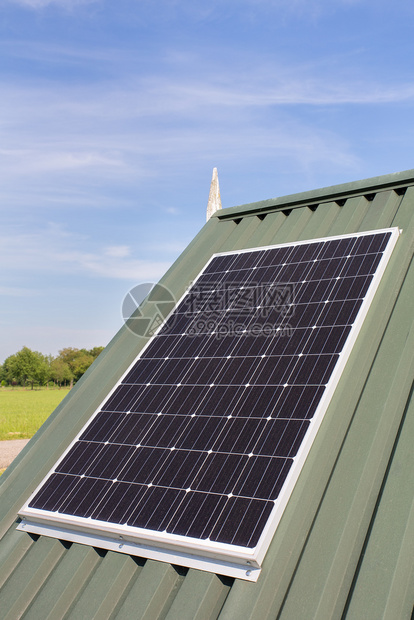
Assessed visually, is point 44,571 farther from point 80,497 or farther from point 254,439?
point 254,439

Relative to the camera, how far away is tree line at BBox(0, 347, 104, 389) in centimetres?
15200

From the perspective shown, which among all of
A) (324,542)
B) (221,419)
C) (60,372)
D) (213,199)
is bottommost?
(324,542)

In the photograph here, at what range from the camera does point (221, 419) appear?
5.66 m

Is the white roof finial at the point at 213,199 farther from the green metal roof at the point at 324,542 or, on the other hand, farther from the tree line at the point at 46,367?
the tree line at the point at 46,367

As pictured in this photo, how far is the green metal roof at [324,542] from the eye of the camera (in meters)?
4.12

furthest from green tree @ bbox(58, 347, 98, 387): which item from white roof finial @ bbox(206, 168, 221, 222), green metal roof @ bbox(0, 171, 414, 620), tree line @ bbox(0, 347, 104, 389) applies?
green metal roof @ bbox(0, 171, 414, 620)

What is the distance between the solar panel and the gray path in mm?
18888

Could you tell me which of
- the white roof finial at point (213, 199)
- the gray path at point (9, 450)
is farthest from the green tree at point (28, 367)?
the white roof finial at point (213, 199)

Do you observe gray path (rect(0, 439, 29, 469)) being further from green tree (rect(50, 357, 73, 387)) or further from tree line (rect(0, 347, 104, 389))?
green tree (rect(50, 357, 73, 387))

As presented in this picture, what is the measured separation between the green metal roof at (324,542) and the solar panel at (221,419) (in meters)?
0.15

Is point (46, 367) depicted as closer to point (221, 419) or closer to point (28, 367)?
point (28, 367)

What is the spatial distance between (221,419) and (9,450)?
2617 centimetres

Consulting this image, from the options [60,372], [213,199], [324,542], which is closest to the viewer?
[324,542]

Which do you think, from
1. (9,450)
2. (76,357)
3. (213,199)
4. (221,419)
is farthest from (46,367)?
(221,419)
